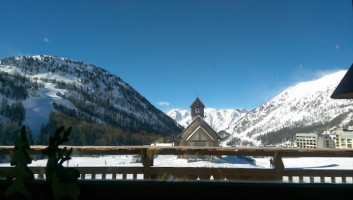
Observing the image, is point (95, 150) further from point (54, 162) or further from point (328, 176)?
point (328, 176)

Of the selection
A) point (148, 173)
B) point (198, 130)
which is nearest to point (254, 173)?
point (148, 173)

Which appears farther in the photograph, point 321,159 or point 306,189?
point 321,159

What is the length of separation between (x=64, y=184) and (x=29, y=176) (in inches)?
9.7

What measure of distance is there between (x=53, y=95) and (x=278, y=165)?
2009 cm

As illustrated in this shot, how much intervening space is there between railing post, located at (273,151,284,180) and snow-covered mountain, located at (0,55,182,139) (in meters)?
3.48

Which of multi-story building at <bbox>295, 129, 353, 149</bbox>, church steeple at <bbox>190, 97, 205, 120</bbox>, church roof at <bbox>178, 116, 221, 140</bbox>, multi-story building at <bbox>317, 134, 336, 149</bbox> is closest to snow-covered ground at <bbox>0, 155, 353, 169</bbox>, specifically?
multi-story building at <bbox>295, 129, 353, 149</bbox>

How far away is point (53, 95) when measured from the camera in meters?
19.4

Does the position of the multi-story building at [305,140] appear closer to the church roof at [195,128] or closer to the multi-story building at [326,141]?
the multi-story building at [326,141]

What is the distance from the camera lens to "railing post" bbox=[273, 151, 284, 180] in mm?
3406

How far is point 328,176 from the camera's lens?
333cm

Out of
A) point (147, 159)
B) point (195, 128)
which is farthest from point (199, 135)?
point (147, 159)

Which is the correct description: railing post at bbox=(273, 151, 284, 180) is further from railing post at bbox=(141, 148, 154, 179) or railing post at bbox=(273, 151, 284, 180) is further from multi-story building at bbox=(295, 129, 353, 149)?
railing post at bbox=(141, 148, 154, 179)

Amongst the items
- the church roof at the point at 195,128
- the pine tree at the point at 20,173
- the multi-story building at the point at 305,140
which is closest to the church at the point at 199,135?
→ the church roof at the point at 195,128

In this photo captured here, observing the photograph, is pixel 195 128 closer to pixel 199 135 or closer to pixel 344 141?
pixel 199 135
